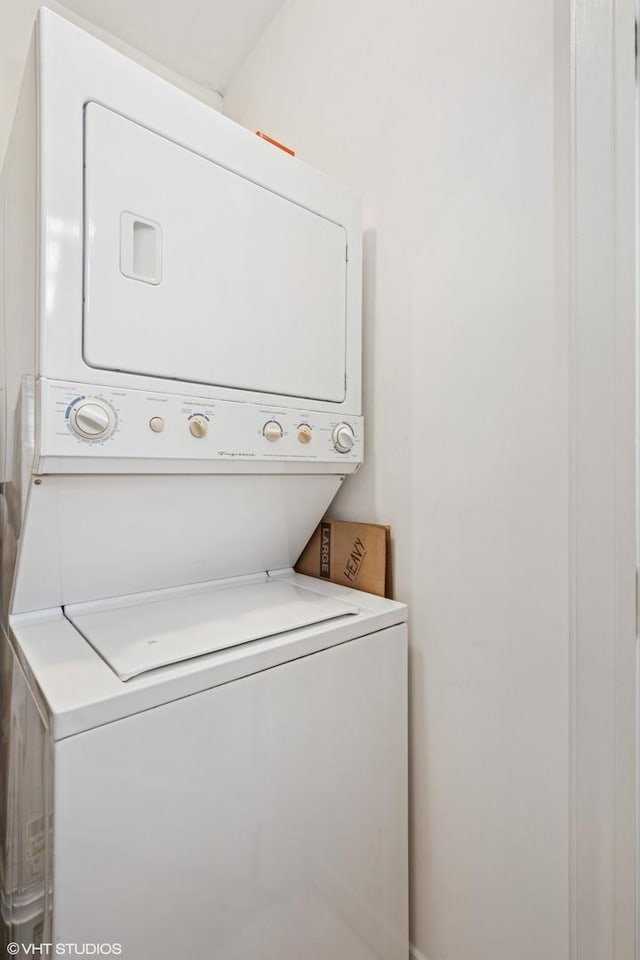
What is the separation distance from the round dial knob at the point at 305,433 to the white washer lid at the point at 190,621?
1.36ft

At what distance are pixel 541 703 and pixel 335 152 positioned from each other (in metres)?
1.64

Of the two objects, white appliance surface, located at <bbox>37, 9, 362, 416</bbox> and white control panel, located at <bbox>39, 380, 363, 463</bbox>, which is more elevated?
white appliance surface, located at <bbox>37, 9, 362, 416</bbox>

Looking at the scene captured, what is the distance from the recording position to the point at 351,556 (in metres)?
1.39

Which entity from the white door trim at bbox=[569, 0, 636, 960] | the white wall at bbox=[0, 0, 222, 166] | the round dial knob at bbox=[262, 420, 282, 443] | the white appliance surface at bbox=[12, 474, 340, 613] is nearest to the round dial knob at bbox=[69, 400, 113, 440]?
the white appliance surface at bbox=[12, 474, 340, 613]

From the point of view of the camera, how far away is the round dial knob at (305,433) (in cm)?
117

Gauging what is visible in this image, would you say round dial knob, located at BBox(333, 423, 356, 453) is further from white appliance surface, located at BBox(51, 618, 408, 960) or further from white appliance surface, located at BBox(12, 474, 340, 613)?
white appliance surface, located at BBox(51, 618, 408, 960)

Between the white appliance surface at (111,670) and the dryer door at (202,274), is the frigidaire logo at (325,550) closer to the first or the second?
the white appliance surface at (111,670)

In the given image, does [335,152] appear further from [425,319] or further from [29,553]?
[29,553]

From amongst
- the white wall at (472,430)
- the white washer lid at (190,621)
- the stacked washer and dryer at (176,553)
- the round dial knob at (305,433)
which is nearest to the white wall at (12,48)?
the stacked washer and dryer at (176,553)

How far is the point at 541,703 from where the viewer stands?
39.6 inches

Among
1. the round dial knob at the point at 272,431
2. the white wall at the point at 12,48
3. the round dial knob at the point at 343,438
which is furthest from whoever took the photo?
the white wall at the point at 12,48

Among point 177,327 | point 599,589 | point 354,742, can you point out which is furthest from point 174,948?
point 177,327

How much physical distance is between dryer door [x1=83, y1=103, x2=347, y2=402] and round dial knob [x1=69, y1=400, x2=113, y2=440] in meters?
0.08

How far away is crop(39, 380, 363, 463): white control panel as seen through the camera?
82cm
